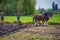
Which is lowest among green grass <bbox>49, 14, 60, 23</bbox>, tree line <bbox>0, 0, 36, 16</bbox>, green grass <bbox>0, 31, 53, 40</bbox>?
green grass <bbox>0, 31, 53, 40</bbox>

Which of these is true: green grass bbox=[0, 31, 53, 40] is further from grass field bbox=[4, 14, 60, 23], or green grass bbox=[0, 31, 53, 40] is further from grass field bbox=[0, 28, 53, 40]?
grass field bbox=[4, 14, 60, 23]

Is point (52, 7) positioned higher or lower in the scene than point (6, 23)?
higher

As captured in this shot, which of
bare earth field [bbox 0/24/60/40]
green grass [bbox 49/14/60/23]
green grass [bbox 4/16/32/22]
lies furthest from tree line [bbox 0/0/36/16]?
green grass [bbox 49/14/60/23]

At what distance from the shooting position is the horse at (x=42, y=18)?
2328mm

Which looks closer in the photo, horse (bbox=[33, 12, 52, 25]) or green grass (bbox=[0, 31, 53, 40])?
green grass (bbox=[0, 31, 53, 40])

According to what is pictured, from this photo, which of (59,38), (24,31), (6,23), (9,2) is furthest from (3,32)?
(59,38)

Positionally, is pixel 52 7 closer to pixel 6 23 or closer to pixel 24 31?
pixel 24 31

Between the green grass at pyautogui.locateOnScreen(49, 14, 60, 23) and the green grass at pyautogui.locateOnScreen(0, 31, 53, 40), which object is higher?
the green grass at pyautogui.locateOnScreen(49, 14, 60, 23)

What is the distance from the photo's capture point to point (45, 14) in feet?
7.75

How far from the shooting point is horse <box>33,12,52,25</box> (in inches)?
91.7

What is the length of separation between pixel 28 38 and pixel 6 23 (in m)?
0.38

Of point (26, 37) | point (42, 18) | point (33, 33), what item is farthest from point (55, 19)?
point (26, 37)

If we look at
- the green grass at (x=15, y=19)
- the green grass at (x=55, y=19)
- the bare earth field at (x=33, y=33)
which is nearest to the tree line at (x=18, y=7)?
the green grass at (x=15, y=19)

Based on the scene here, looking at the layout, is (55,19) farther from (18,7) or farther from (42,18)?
(18,7)
